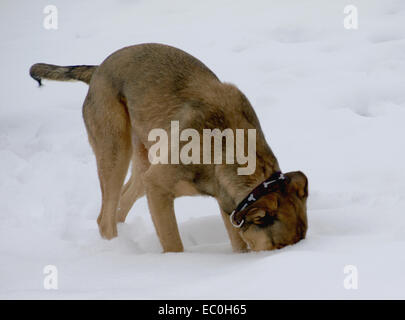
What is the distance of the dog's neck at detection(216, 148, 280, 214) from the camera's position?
4.16m

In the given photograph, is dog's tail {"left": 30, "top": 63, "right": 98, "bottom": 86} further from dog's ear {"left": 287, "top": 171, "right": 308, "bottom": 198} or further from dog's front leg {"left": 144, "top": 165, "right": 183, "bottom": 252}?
dog's ear {"left": 287, "top": 171, "right": 308, "bottom": 198}

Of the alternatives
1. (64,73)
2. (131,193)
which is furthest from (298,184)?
(64,73)

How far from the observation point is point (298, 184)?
3.99 metres

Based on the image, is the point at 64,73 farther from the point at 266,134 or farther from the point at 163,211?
the point at 266,134

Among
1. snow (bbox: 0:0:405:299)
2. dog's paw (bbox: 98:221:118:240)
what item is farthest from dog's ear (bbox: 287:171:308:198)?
dog's paw (bbox: 98:221:118:240)

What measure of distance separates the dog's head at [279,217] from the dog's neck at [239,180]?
0.24m

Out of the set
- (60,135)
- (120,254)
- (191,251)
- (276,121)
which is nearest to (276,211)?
(191,251)

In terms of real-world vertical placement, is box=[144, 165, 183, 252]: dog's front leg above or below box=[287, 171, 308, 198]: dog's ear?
below

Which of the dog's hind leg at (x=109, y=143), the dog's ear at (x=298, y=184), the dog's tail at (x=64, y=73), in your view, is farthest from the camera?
the dog's tail at (x=64, y=73)

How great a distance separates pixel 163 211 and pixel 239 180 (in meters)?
0.75

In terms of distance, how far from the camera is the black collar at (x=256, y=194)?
3.93 meters

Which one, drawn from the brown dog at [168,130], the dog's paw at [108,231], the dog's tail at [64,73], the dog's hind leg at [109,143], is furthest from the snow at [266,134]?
the dog's tail at [64,73]

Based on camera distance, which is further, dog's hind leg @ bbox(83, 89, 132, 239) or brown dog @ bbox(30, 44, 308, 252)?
dog's hind leg @ bbox(83, 89, 132, 239)

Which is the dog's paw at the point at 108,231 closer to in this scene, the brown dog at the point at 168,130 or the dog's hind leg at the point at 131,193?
the brown dog at the point at 168,130
